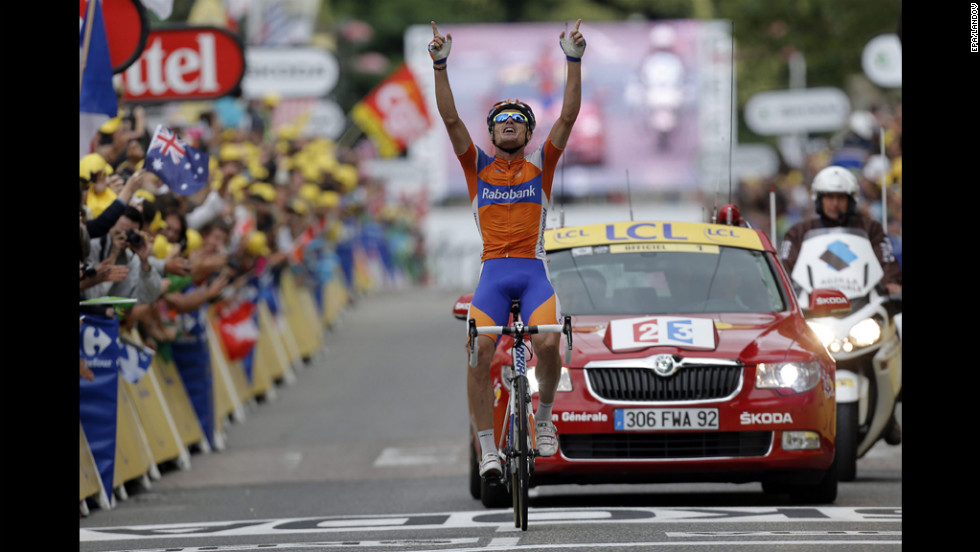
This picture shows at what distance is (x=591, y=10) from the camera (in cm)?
8025

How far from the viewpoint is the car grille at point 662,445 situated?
10.6m

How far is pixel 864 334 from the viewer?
12484 millimetres

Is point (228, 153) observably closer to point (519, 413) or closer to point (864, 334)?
point (864, 334)

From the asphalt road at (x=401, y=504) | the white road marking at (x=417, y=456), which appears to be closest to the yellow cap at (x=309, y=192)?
the asphalt road at (x=401, y=504)

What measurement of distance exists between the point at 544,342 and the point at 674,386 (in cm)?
118

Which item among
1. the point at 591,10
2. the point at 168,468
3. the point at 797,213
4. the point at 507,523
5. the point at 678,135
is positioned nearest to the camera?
the point at 507,523

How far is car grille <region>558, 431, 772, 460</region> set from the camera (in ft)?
34.7

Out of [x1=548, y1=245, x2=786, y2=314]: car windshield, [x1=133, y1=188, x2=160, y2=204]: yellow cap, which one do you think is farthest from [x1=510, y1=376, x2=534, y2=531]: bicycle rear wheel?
[x1=133, y1=188, x2=160, y2=204]: yellow cap

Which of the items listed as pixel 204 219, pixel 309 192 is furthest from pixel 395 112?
pixel 204 219

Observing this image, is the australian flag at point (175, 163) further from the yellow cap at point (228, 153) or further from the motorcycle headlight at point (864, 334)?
the yellow cap at point (228, 153)
